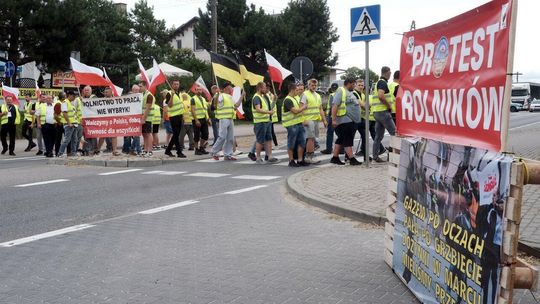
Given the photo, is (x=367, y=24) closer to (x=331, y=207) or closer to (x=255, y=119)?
(x=255, y=119)

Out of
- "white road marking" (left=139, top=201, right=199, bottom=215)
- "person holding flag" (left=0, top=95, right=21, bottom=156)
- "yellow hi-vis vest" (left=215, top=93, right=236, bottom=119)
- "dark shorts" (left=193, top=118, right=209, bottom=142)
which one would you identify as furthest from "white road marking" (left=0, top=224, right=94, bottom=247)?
"person holding flag" (left=0, top=95, right=21, bottom=156)

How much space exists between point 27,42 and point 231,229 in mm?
32662

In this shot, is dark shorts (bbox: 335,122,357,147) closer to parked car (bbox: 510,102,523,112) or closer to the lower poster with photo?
the lower poster with photo

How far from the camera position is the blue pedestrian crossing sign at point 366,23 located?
11047mm

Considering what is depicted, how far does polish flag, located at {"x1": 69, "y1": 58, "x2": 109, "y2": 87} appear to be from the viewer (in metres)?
15.5

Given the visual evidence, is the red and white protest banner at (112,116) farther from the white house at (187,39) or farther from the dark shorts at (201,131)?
the white house at (187,39)

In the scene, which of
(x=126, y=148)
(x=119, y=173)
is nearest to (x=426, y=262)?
(x=119, y=173)

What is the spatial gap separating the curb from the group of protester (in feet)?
9.35

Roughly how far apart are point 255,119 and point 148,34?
4895 cm

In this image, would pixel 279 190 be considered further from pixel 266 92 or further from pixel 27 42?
pixel 27 42

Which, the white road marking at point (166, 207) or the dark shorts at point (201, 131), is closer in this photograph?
the white road marking at point (166, 207)

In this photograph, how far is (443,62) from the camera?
401 cm

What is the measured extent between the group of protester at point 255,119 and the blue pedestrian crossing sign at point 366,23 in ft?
3.67

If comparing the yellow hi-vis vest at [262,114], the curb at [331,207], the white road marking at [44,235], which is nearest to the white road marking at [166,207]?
the white road marking at [44,235]
